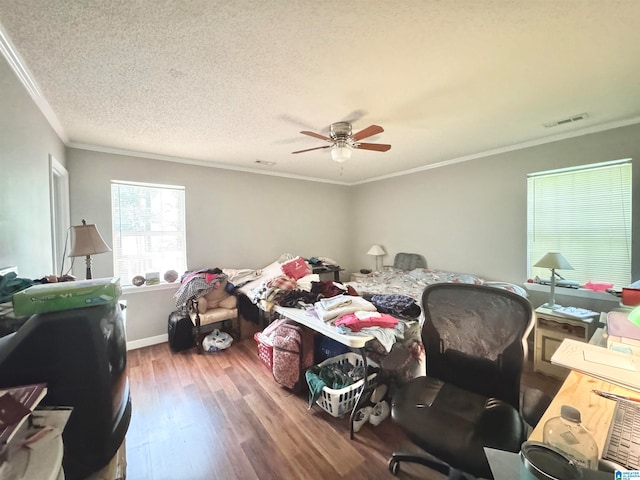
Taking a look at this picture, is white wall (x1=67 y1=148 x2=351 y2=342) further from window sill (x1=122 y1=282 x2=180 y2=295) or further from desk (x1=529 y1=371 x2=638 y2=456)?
desk (x1=529 y1=371 x2=638 y2=456)

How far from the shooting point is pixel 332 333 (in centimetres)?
170

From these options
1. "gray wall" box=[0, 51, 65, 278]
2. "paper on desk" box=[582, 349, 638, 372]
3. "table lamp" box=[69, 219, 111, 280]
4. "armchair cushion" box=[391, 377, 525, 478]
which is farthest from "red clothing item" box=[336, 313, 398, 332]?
"table lamp" box=[69, 219, 111, 280]

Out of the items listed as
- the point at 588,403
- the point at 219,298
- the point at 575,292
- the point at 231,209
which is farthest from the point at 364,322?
the point at 231,209

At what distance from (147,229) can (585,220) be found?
521 cm

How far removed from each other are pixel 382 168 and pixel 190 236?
314 centimetres

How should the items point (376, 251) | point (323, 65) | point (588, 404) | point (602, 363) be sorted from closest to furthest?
point (588, 404) → point (602, 363) → point (323, 65) → point (376, 251)

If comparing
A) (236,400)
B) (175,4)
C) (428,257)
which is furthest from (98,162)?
(428,257)

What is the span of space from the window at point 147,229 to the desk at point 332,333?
2146 mm

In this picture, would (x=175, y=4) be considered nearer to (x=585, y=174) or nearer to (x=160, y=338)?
(x=160, y=338)

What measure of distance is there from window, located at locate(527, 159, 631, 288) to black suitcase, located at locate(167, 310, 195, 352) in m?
4.29

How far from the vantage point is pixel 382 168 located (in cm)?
418

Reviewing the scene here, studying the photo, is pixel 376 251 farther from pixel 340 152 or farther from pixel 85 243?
pixel 85 243

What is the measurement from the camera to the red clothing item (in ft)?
5.50

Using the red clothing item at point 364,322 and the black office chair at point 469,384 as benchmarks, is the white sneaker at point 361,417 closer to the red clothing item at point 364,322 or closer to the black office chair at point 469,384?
the black office chair at point 469,384
